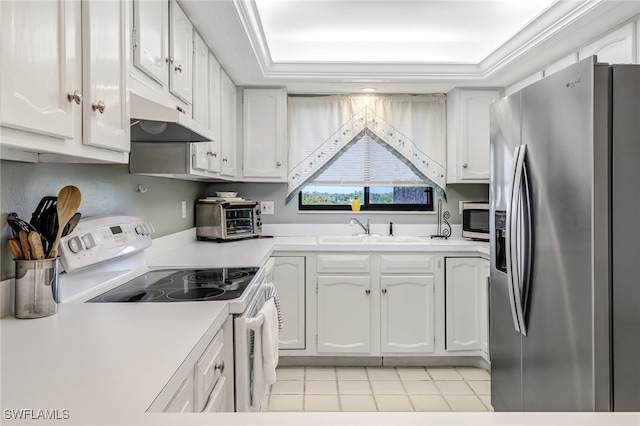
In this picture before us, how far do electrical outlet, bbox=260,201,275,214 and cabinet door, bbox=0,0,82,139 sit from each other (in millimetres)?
2675

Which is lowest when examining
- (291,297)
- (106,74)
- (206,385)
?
(291,297)

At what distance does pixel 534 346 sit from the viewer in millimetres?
1759

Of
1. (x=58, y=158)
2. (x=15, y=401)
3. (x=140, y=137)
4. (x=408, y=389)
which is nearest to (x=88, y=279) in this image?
(x=58, y=158)

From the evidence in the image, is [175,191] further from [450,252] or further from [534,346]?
[534,346]

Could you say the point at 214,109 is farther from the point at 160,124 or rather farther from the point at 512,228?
the point at 512,228

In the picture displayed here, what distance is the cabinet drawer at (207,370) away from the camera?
1.06 m

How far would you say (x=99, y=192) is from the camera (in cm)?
180

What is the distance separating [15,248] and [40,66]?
1.87ft

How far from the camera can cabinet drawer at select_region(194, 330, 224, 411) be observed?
106cm

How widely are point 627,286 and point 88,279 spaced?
6.21ft

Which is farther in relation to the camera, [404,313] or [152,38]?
[404,313]

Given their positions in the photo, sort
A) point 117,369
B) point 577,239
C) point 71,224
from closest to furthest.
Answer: point 117,369 → point 71,224 → point 577,239

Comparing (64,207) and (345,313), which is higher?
(64,207)

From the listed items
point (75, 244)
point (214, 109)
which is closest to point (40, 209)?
point (75, 244)
